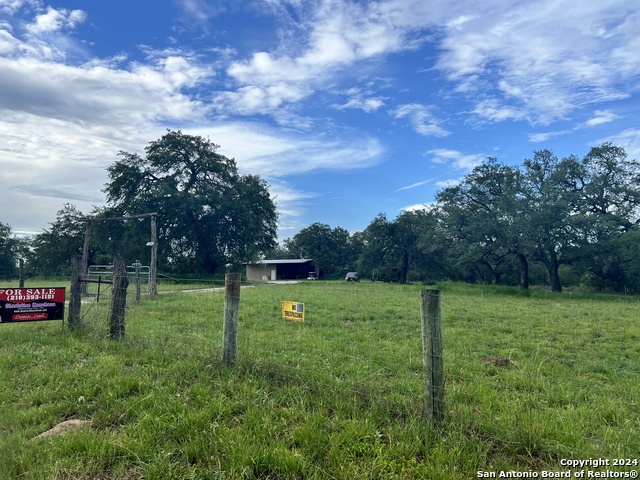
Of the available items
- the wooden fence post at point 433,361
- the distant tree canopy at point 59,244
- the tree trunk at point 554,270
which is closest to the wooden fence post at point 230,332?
the wooden fence post at point 433,361

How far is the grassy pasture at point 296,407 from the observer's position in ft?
9.41

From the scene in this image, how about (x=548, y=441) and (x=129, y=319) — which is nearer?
(x=548, y=441)

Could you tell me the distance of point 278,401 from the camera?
3.84 meters

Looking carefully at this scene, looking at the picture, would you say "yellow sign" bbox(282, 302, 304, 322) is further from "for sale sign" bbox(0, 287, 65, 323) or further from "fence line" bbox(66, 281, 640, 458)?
"for sale sign" bbox(0, 287, 65, 323)


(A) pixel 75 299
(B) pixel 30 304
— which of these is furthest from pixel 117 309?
(B) pixel 30 304

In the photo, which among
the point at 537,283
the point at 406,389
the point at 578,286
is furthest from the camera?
the point at 537,283

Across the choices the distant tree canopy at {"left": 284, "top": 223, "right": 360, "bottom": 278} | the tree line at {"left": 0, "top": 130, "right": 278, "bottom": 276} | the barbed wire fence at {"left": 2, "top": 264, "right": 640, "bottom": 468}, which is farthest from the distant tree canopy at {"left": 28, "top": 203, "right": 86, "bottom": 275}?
the barbed wire fence at {"left": 2, "top": 264, "right": 640, "bottom": 468}

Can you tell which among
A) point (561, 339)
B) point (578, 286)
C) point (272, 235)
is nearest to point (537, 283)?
point (578, 286)

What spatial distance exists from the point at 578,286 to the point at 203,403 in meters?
43.2

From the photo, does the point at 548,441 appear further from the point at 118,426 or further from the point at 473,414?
the point at 118,426

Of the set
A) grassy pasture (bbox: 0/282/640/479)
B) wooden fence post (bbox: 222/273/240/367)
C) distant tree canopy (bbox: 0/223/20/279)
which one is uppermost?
distant tree canopy (bbox: 0/223/20/279)

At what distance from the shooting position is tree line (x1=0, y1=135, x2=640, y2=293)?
25.9 m

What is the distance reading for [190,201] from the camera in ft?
108

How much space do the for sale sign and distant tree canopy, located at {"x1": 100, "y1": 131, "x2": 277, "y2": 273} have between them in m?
26.5
